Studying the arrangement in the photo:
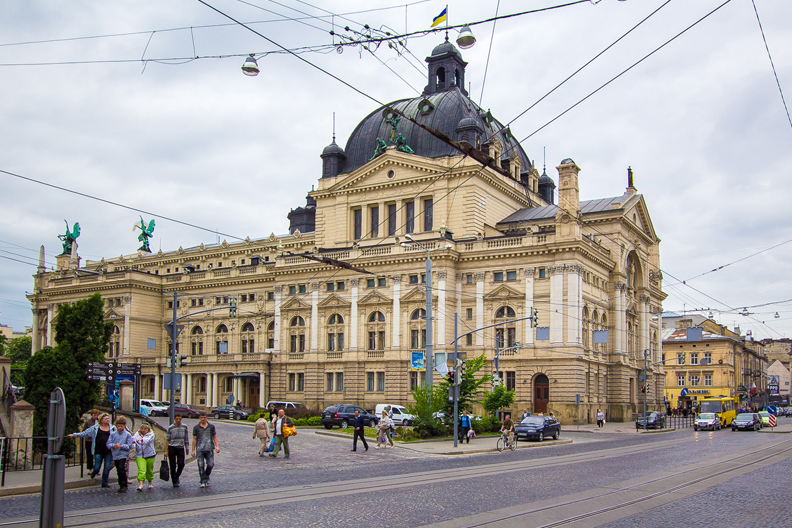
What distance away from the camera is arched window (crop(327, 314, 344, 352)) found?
220 ft

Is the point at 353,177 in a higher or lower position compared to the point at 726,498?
higher

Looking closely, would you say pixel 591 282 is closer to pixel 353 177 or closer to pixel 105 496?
pixel 353 177

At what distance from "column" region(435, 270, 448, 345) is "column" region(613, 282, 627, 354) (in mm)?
17062

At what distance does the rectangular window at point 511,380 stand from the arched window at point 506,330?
2163 mm

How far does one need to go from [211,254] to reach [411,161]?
1366 inches

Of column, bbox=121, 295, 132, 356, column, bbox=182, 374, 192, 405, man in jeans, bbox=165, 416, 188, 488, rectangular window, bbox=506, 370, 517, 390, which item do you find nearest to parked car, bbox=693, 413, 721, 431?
rectangular window, bbox=506, 370, 517, 390

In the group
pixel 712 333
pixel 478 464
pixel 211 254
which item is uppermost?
pixel 211 254

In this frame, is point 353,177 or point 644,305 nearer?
point 353,177

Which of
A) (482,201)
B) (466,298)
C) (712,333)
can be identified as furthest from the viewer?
(712,333)

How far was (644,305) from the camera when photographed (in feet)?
252

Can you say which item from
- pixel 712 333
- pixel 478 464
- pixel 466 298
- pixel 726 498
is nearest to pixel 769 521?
pixel 726 498

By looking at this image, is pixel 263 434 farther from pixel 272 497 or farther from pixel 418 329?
pixel 418 329

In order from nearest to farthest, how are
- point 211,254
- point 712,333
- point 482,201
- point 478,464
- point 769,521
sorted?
1. point 769,521
2. point 478,464
3. point 482,201
4. point 211,254
5. point 712,333

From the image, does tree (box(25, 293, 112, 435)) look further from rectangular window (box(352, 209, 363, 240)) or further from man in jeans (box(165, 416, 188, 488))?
rectangular window (box(352, 209, 363, 240))
